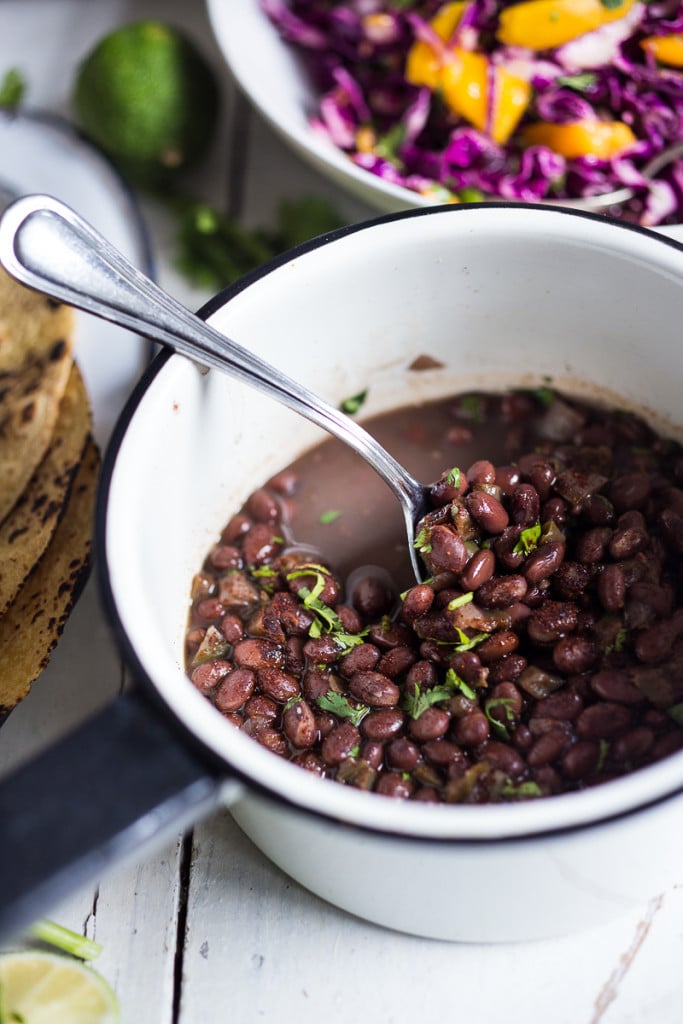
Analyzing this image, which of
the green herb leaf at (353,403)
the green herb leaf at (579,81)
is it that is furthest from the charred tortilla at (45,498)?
the green herb leaf at (579,81)

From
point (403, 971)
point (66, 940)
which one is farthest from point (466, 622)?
point (66, 940)

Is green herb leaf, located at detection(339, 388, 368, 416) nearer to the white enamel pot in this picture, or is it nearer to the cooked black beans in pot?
the white enamel pot

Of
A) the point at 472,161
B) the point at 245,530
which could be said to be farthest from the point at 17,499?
the point at 472,161

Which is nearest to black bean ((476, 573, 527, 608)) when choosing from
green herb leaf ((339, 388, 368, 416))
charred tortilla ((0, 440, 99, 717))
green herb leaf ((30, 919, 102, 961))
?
green herb leaf ((339, 388, 368, 416))

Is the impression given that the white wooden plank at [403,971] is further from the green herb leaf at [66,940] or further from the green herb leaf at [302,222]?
the green herb leaf at [302,222]

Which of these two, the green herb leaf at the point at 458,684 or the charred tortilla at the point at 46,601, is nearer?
the green herb leaf at the point at 458,684

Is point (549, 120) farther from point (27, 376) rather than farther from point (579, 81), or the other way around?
point (27, 376)
